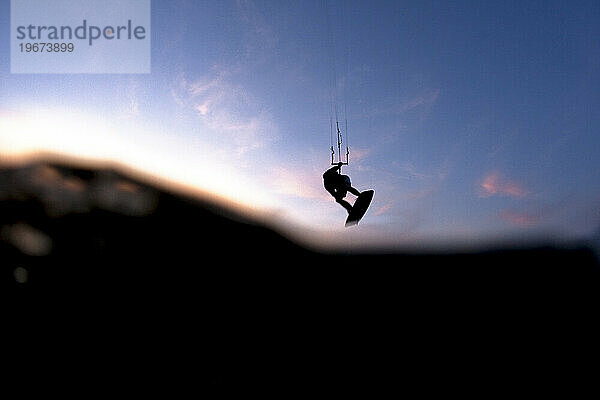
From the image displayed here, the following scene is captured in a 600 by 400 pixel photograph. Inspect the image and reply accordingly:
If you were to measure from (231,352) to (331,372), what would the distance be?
2998 millimetres

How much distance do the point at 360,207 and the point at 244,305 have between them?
664 cm

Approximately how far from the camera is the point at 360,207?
833 cm

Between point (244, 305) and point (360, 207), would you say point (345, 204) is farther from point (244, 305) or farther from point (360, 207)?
point (244, 305)

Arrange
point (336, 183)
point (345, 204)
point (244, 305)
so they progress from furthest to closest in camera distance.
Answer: point (244, 305), point (345, 204), point (336, 183)

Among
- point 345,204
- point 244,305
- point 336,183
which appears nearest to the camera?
point 336,183

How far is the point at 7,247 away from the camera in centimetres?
1021

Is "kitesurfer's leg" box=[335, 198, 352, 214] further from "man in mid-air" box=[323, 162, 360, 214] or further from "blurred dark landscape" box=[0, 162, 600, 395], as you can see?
"blurred dark landscape" box=[0, 162, 600, 395]

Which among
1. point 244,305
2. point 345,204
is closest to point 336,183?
point 345,204

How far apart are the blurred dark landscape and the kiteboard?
192 inches

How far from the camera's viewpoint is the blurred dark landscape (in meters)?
9.72

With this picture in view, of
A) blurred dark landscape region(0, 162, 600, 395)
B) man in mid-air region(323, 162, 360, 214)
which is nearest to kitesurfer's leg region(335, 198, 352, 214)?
man in mid-air region(323, 162, 360, 214)

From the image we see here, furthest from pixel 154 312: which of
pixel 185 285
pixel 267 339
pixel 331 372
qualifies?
pixel 331 372

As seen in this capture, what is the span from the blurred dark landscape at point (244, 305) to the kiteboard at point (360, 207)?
4880mm

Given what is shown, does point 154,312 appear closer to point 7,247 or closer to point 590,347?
point 7,247
